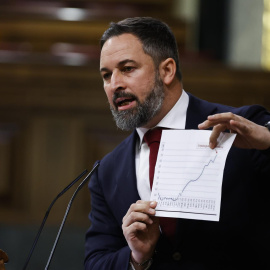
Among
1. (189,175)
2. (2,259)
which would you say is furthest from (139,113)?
(2,259)

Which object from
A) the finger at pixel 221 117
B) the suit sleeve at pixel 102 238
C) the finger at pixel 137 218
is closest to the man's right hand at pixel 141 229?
the finger at pixel 137 218

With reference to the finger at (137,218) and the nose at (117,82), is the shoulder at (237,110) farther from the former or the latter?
the finger at (137,218)

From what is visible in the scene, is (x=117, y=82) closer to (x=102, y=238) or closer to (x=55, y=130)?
(x=102, y=238)

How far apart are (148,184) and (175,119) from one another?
0.23 metres

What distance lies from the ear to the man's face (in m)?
0.04

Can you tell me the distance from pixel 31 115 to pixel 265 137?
7.17 feet

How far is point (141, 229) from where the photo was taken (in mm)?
1596

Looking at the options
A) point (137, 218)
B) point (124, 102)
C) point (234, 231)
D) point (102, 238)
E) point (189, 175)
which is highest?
point (124, 102)

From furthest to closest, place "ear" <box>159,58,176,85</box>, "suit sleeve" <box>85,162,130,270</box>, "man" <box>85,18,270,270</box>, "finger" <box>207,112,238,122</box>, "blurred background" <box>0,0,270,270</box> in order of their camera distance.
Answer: "blurred background" <box>0,0,270,270</box> < "ear" <box>159,58,176,85</box> < "suit sleeve" <box>85,162,130,270</box> < "man" <box>85,18,270,270</box> < "finger" <box>207,112,238,122</box>

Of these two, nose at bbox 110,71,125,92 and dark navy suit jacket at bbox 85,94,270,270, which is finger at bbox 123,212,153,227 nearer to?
dark navy suit jacket at bbox 85,94,270,270

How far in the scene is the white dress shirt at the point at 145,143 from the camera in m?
1.88

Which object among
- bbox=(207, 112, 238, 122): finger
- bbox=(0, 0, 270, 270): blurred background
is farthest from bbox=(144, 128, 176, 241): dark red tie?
bbox=(0, 0, 270, 270): blurred background

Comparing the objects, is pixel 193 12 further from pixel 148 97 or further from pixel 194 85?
pixel 148 97

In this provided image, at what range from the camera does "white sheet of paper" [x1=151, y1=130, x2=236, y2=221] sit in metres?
1.54
